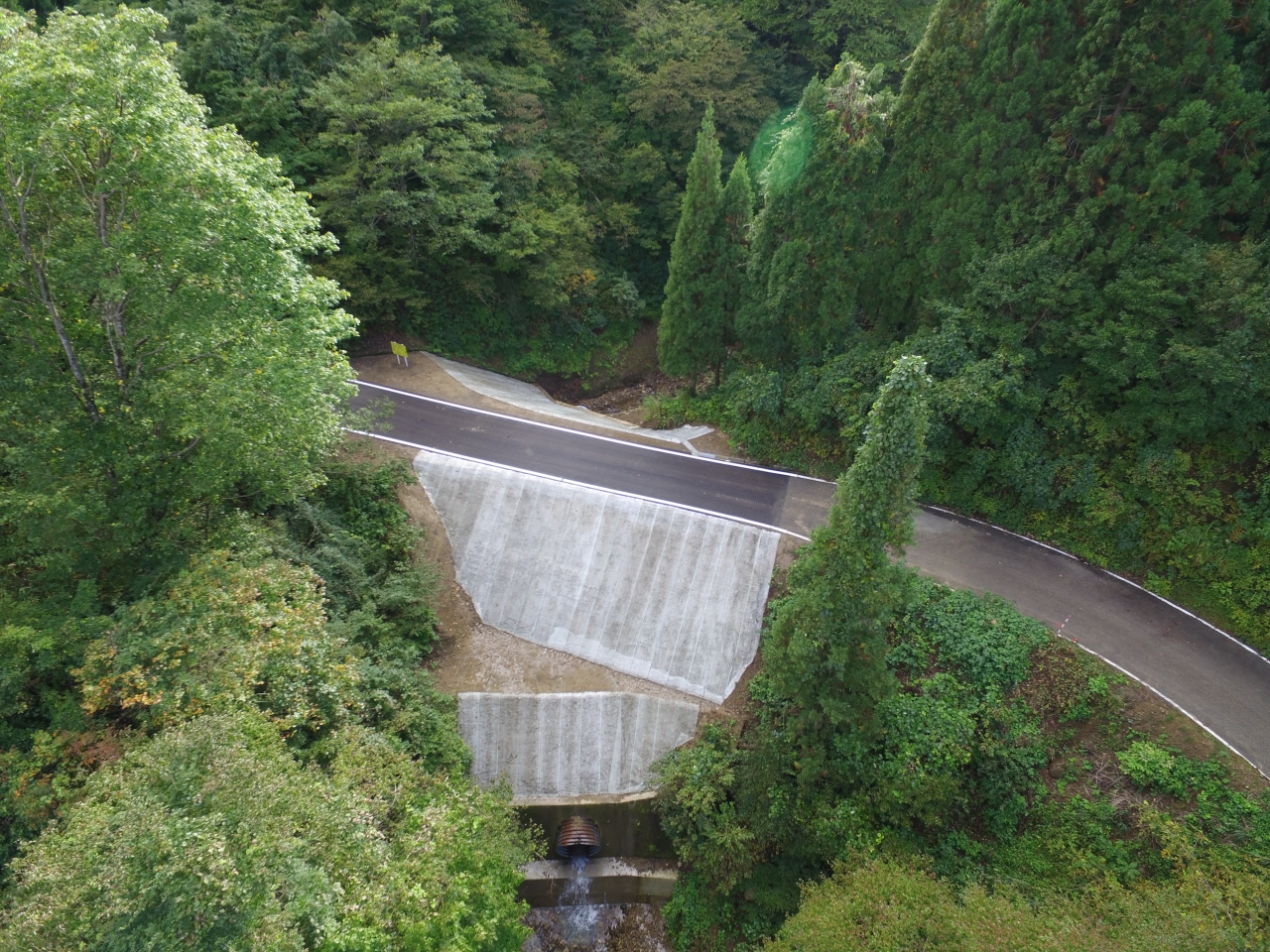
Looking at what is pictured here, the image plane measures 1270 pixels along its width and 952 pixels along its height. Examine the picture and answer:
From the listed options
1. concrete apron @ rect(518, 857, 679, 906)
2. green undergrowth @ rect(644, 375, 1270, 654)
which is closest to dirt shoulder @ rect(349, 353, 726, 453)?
green undergrowth @ rect(644, 375, 1270, 654)

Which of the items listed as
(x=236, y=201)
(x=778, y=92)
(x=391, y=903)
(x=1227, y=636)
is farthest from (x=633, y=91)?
(x=391, y=903)

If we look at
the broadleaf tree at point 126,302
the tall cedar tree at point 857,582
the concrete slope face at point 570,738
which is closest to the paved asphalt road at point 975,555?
the concrete slope face at point 570,738

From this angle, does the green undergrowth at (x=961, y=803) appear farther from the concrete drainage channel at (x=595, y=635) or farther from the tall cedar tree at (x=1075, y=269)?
the tall cedar tree at (x=1075, y=269)

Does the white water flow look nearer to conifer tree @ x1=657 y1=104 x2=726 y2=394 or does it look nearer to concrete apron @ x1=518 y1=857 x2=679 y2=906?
concrete apron @ x1=518 y1=857 x2=679 y2=906

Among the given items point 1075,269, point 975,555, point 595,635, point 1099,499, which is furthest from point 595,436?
point 1099,499

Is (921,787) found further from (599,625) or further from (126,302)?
(126,302)

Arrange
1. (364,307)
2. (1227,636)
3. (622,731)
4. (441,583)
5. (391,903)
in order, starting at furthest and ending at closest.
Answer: (364,307) < (441,583) < (622,731) < (1227,636) < (391,903)

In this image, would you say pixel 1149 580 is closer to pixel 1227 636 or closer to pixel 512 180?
pixel 1227 636

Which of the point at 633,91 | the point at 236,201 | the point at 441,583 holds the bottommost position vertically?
the point at 441,583
